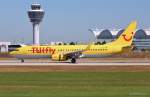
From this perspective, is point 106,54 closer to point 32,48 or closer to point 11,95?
point 32,48

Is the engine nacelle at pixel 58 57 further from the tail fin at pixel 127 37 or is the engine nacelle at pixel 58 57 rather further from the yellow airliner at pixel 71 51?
the tail fin at pixel 127 37

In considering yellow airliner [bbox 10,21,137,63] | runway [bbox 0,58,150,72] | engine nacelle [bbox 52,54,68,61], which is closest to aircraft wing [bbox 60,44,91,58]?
yellow airliner [bbox 10,21,137,63]

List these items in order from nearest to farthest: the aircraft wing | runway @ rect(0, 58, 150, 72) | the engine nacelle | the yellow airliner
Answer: runway @ rect(0, 58, 150, 72)
the engine nacelle
the aircraft wing
the yellow airliner

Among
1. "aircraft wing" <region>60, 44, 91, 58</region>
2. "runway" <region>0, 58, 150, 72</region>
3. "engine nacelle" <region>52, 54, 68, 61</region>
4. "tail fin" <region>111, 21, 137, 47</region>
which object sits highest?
"tail fin" <region>111, 21, 137, 47</region>

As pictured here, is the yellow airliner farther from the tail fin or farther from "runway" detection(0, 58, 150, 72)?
"runway" detection(0, 58, 150, 72)

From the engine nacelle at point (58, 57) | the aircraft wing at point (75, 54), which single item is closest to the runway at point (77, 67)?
the engine nacelle at point (58, 57)

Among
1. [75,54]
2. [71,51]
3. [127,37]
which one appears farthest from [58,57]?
[127,37]

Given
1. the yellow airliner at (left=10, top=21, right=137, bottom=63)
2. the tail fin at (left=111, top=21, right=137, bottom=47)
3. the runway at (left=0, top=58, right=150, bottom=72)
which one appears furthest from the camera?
the tail fin at (left=111, top=21, right=137, bottom=47)

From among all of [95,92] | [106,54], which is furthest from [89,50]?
[95,92]

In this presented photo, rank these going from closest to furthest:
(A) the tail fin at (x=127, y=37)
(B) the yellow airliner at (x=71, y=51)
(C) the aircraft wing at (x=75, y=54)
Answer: (C) the aircraft wing at (x=75, y=54)
(B) the yellow airliner at (x=71, y=51)
(A) the tail fin at (x=127, y=37)

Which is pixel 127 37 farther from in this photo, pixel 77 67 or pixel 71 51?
pixel 77 67

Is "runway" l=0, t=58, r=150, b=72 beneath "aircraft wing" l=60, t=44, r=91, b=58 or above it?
beneath

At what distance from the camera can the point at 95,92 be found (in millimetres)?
29641

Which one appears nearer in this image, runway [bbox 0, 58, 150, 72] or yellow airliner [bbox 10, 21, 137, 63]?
runway [bbox 0, 58, 150, 72]
